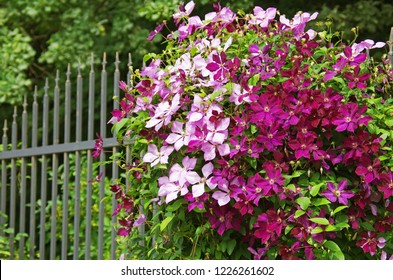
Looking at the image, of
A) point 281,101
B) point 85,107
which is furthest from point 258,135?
point 85,107

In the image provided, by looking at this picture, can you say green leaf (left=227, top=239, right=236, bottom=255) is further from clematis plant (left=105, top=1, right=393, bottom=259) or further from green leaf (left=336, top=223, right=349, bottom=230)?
green leaf (left=336, top=223, right=349, bottom=230)

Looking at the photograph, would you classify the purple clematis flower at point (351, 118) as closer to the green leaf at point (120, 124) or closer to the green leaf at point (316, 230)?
the green leaf at point (316, 230)

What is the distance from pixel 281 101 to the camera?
9.89 feet

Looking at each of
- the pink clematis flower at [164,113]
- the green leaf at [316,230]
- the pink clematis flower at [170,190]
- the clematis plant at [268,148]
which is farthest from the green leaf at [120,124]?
the green leaf at [316,230]

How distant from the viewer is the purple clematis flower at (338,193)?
9.66 ft

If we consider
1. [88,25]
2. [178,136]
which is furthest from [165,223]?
[88,25]

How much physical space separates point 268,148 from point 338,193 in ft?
0.97

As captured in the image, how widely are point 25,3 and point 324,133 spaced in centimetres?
532

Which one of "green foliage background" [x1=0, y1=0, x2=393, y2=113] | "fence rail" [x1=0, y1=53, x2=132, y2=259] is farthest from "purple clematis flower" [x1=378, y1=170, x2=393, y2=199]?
"green foliage background" [x1=0, y1=0, x2=393, y2=113]

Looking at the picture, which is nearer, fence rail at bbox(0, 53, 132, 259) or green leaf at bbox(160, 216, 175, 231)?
green leaf at bbox(160, 216, 175, 231)

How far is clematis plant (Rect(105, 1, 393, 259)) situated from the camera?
9.71 feet

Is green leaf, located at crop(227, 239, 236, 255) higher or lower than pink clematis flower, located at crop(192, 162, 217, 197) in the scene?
lower

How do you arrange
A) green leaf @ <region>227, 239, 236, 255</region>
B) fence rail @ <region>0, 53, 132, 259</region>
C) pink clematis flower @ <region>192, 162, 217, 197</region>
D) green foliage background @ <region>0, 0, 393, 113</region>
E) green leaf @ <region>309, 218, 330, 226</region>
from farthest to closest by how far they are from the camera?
green foliage background @ <region>0, 0, 393, 113</region>
fence rail @ <region>0, 53, 132, 259</region>
green leaf @ <region>227, 239, 236, 255</region>
pink clematis flower @ <region>192, 162, 217, 197</region>
green leaf @ <region>309, 218, 330, 226</region>

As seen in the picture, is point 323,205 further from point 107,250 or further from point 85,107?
point 85,107
